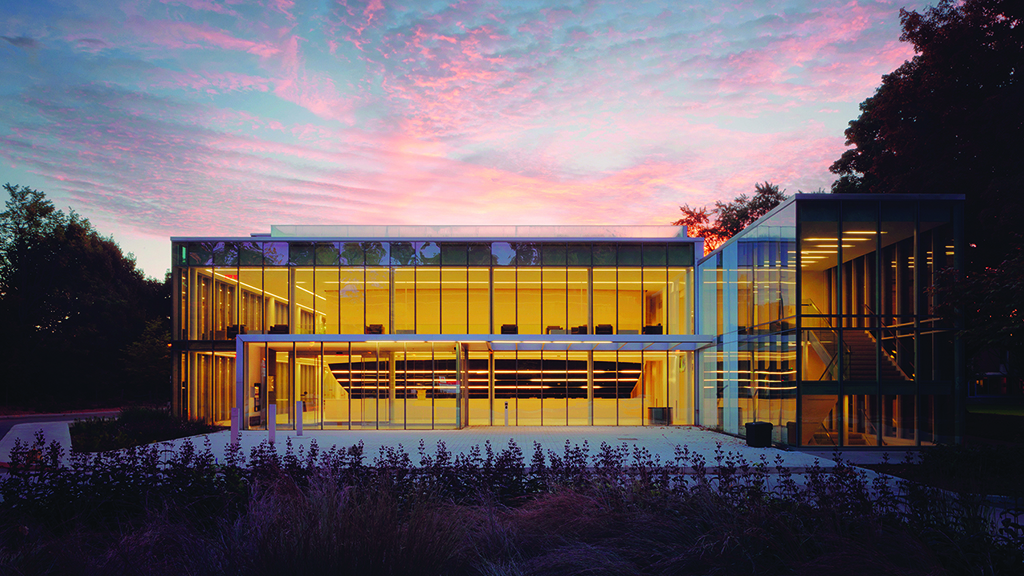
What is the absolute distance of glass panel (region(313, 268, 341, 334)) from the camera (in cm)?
2817

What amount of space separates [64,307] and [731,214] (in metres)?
48.0

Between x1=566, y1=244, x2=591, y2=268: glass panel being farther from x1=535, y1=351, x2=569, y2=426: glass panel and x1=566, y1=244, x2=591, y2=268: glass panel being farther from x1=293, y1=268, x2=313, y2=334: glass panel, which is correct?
x1=293, y1=268, x2=313, y2=334: glass panel

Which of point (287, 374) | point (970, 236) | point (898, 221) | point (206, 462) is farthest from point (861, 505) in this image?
point (287, 374)

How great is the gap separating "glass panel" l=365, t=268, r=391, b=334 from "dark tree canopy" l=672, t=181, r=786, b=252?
21102mm

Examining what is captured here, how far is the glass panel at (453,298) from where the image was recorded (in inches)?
1120

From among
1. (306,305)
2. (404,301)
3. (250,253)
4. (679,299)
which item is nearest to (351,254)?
(306,305)

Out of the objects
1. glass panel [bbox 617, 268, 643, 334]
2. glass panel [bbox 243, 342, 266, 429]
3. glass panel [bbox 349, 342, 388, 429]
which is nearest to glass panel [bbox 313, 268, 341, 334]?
glass panel [bbox 349, 342, 388, 429]

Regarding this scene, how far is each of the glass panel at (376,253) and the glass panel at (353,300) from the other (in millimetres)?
607

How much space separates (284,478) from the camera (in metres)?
7.05

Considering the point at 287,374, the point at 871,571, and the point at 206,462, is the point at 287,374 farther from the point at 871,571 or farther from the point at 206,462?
the point at 871,571

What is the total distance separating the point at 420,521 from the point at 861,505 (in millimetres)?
3841

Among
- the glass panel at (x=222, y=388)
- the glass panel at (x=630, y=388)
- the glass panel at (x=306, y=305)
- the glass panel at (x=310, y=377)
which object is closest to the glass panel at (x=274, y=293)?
the glass panel at (x=306, y=305)

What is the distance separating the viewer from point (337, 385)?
2648 centimetres

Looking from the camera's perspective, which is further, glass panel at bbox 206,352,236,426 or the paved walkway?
glass panel at bbox 206,352,236,426
